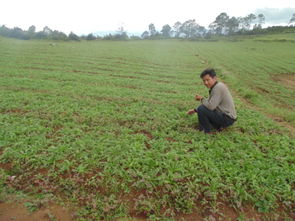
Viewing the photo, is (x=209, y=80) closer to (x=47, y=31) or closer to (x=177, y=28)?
(x=47, y=31)

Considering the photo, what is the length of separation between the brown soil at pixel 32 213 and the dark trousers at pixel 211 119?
3100 millimetres

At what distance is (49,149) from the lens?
3.49m

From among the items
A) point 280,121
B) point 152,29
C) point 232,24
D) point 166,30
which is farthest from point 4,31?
point 232,24

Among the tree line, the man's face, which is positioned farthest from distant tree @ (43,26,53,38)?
the man's face

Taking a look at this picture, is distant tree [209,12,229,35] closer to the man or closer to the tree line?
the tree line

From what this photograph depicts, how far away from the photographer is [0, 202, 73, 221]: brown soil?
2.32 metres

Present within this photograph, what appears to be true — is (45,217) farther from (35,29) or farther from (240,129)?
(35,29)

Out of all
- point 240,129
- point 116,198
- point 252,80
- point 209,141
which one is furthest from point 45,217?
point 252,80

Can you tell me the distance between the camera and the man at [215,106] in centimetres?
381

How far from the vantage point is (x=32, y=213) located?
2379 millimetres

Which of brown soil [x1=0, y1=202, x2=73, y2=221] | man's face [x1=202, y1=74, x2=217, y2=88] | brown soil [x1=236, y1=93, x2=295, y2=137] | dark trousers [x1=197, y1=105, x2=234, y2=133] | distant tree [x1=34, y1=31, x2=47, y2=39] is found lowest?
brown soil [x1=236, y1=93, x2=295, y2=137]

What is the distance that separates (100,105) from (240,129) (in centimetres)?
410

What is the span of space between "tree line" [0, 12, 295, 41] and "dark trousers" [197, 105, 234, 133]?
48.9m

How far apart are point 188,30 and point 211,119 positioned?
94.5 meters
